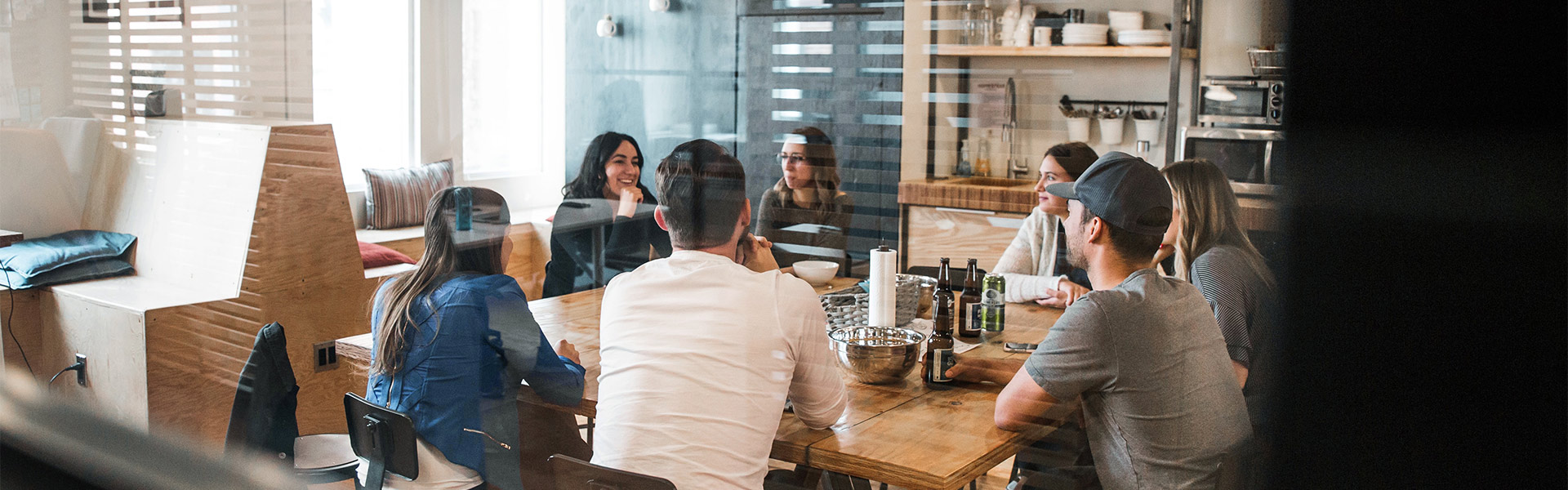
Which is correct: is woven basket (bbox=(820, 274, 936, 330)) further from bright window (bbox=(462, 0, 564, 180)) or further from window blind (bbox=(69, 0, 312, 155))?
window blind (bbox=(69, 0, 312, 155))

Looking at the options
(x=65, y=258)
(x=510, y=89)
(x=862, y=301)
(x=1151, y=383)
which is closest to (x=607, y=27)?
(x=510, y=89)

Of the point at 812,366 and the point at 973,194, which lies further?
the point at 812,366

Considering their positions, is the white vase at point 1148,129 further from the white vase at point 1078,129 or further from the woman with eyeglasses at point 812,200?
the woman with eyeglasses at point 812,200

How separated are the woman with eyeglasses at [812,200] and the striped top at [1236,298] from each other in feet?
0.55

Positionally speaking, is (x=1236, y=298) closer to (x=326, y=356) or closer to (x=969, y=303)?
(x=969, y=303)

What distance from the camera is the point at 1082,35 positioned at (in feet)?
1.19

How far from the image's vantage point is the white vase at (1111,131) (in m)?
0.35

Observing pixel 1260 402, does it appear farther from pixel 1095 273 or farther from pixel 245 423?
pixel 245 423

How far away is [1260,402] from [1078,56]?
0.14m

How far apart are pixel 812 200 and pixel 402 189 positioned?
257 mm

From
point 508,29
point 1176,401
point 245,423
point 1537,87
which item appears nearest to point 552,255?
point 508,29

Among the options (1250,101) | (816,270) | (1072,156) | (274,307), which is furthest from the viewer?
(274,307)

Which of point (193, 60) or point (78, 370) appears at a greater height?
point (193, 60)

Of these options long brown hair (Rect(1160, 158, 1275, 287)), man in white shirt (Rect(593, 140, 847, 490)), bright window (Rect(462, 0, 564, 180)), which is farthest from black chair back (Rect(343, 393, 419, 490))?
long brown hair (Rect(1160, 158, 1275, 287))
